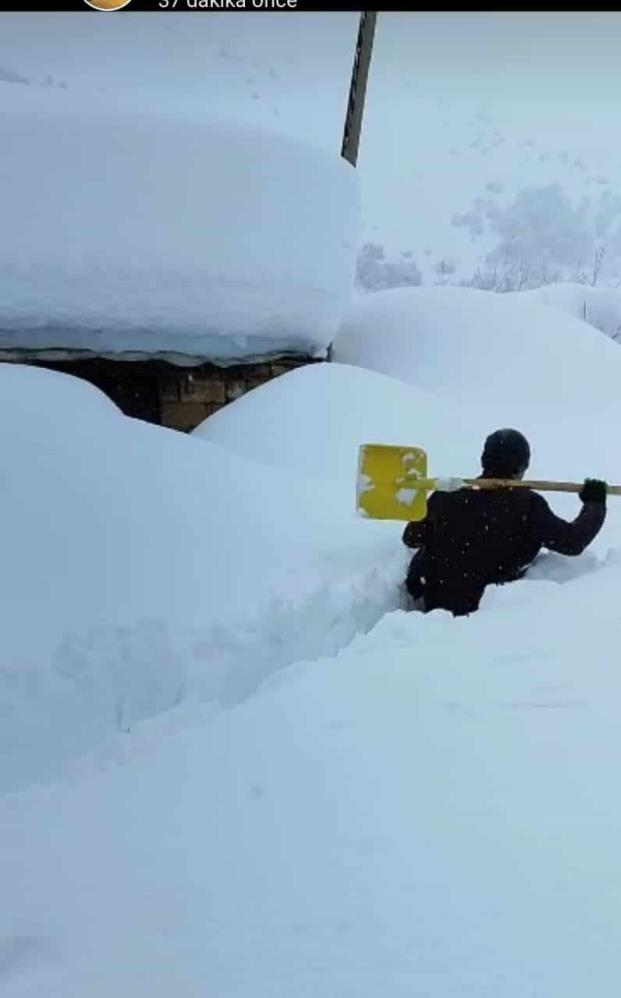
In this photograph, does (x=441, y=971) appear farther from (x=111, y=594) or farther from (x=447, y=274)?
(x=447, y=274)

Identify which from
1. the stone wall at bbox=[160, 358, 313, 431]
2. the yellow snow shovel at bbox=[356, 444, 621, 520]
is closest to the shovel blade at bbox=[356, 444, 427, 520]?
the yellow snow shovel at bbox=[356, 444, 621, 520]

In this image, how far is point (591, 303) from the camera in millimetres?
7191

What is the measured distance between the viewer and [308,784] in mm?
1091

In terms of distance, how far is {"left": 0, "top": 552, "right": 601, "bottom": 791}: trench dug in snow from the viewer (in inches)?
63.8

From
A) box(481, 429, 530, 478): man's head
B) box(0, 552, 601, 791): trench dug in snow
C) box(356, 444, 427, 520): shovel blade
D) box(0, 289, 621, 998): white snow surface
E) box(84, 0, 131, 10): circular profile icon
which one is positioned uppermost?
box(84, 0, 131, 10): circular profile icon

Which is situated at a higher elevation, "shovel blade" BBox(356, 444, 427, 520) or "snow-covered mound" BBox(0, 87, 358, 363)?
"snow-covered mound" BBox(0, 87, 358, 363)

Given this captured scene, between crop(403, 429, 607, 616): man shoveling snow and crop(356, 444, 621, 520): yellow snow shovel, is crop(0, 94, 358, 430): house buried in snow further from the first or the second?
crop(403, 429, 607, 616): man shoveling snow

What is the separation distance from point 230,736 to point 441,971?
1.72 feet

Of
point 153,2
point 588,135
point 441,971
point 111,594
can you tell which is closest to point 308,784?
point 441,971

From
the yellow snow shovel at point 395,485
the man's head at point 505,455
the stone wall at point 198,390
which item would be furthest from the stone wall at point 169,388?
the man's head at point 505,455

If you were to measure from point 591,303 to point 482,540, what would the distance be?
567 centimetres

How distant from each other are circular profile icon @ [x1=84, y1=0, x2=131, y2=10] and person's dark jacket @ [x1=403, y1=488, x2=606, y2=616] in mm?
1402

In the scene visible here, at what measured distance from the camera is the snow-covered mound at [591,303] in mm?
7113

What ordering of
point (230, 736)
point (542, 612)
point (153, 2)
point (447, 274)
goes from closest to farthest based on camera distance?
point (230, 736) < point (153, 2) < point (542, 612) < point (447, 274)
